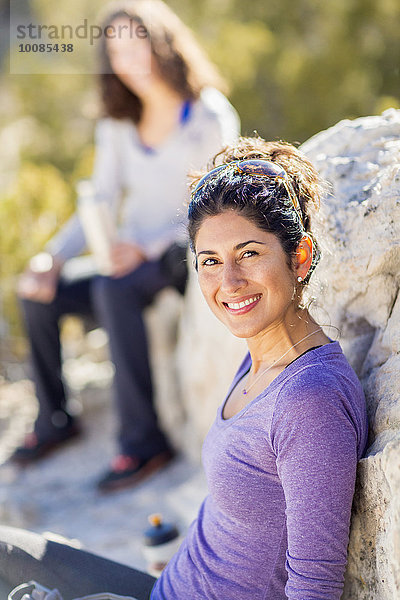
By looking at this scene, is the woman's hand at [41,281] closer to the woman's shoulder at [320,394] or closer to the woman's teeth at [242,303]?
the woman's teeth at [242,303]

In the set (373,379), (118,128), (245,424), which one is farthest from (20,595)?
(118,128)

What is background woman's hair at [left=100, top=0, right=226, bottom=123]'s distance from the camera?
9.93 ft

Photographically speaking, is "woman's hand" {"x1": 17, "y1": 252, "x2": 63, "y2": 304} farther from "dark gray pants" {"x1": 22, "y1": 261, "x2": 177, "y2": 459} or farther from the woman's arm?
the woman's arm

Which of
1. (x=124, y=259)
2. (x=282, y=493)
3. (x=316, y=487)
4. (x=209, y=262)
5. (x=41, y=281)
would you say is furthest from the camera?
(x=41, y=281)

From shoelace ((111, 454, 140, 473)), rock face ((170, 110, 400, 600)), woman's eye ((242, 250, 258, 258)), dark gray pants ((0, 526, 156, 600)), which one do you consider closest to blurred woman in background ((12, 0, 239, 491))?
shoelace ((111, 454, 140, 473))

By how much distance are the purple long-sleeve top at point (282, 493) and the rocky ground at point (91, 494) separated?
1.10 metres

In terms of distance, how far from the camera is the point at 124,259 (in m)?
2.90

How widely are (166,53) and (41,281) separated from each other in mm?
1174

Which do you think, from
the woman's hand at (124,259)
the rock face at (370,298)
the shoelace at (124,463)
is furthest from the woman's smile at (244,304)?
the shoelace at (124,463)

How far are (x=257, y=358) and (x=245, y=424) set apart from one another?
0.20 meters

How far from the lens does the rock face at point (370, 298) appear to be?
1.14 m

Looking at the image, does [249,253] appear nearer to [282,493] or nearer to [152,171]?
[282,493]

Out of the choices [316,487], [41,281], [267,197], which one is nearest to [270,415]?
[316,487]

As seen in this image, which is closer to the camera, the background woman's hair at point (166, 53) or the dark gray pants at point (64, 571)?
the dark gray pants at point (64, 571)
